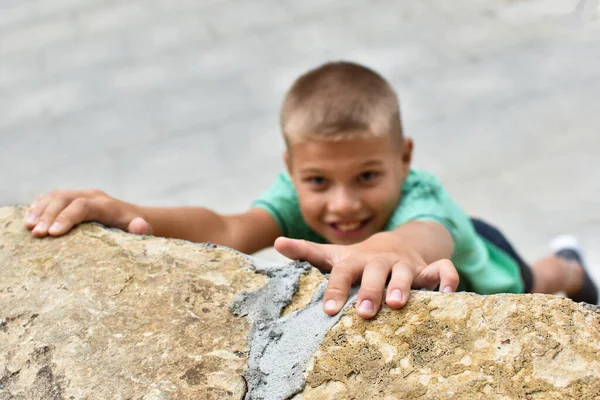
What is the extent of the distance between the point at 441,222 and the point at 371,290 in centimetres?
82

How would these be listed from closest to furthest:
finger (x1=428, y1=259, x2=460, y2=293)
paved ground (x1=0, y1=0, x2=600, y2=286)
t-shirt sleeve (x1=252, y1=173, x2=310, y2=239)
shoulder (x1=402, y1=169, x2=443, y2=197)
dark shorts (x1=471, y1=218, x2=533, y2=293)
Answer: finger (x1=428, y1=259, x2=460, y2=293) → shoulder (x1=402, y1=169, x2=443, y2=197) → t-shirt sleeve (x1=252, y1=173, x2=310, y2=239) → dark shorts (x1=471, y1=218, x2=533, y2=293) → paved ground (x1=0, y1=0, x2=600, y2=286)

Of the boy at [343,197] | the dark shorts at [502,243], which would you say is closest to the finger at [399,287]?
the boy at [343,197]

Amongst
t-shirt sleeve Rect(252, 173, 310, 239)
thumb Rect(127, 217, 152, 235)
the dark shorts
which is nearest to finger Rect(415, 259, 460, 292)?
thumb Rect(127, 217, 152, 235)

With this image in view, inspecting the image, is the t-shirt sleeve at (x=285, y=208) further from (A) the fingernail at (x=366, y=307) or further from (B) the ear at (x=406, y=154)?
(A) the fingernail at (x=366, y=307)

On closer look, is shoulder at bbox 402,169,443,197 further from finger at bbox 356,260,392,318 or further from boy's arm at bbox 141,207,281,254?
finger at bbox 356,260,392,318

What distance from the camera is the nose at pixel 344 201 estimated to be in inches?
63.6

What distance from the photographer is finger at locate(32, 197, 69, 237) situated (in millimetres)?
1098

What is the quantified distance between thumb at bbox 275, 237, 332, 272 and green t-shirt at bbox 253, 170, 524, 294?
65 cm

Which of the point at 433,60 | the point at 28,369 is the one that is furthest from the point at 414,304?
the point at 433,60

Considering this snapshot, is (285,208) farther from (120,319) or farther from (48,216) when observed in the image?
(120,319)

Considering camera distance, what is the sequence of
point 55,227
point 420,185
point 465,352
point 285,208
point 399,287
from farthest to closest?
point 285,208 < point 420,185 < point 55,227 < point 399,287 < point 465,352

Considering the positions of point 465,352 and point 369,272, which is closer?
point 465,352

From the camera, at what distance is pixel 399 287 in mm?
851

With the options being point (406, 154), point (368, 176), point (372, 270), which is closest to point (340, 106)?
point (368, 176)
